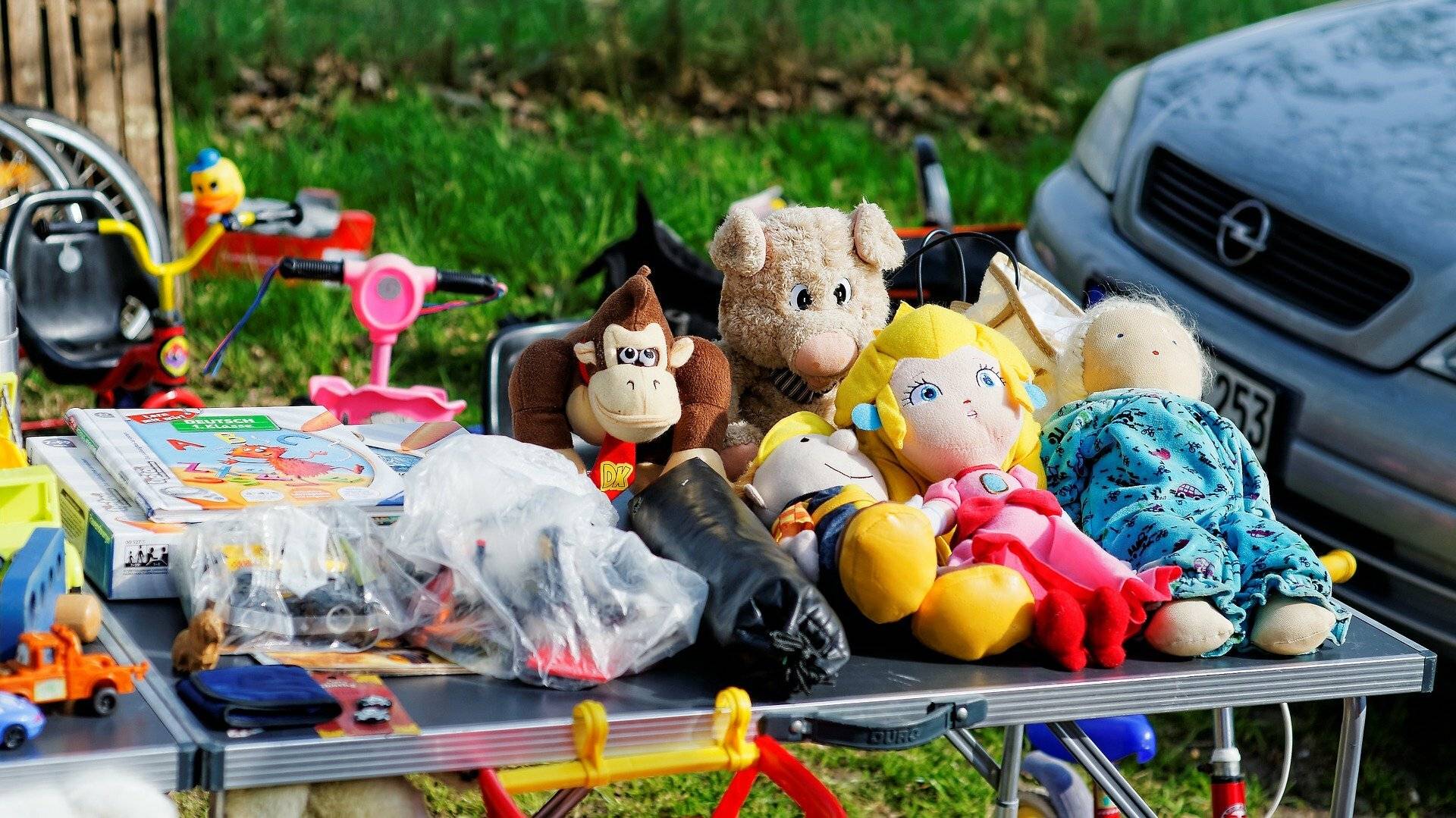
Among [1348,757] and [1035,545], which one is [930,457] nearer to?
[1035,545]

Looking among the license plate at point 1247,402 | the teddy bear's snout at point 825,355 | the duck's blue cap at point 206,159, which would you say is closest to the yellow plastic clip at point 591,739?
the teddy bear's snout at point 825,355

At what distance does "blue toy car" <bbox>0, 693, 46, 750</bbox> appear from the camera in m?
1.24

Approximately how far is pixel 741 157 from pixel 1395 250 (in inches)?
114

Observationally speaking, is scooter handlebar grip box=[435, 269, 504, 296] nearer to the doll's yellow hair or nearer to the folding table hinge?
the doll's yellow hair

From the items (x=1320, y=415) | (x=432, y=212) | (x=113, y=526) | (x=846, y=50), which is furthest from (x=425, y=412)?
(x=846, y=50)

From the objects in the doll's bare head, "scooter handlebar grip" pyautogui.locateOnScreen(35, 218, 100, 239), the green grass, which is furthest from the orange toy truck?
the green grass

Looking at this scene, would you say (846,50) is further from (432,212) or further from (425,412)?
(425,412)

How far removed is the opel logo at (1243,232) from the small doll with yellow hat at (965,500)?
4.24 feet

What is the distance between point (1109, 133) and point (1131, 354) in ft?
5.54

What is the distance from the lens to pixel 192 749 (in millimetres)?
1275

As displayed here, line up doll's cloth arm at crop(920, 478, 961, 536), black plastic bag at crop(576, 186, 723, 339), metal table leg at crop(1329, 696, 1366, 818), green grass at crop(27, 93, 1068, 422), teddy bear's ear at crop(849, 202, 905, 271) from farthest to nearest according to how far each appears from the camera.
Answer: green grass at crop(27, 93, 1068, 422) < black plastic bag at crop(576, 186, 723, 339) < teddy bear's ear at crop(849, 202, 905, 271) < metal table leg at crop(1329, 696, 1366, 818) < doll's cloth arm at crop(920, 478, 961, 536)

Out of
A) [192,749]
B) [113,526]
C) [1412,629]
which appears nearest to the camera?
[192,749]

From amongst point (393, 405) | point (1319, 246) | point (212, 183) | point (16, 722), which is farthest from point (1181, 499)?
point (212, 183)

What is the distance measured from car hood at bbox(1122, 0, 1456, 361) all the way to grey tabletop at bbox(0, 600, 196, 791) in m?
2.13
